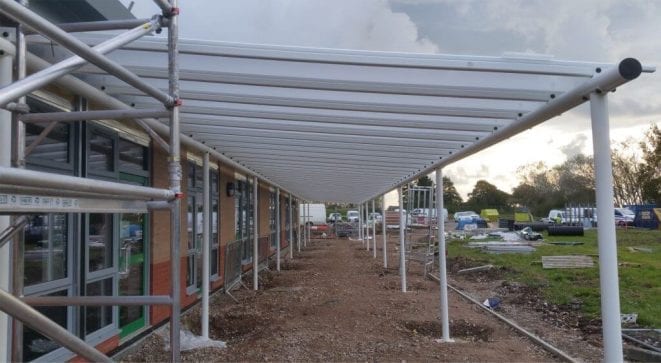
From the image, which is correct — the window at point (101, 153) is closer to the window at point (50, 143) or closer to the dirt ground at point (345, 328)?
the window at point (50, 143)

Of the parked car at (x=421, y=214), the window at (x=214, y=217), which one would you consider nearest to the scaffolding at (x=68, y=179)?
the window at (x=214, y=217)

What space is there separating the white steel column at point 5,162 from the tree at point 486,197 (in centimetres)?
7899

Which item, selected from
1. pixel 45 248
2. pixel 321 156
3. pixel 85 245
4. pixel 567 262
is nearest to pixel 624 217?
pixel 567 262

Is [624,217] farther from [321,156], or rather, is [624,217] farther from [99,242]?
[99,242]

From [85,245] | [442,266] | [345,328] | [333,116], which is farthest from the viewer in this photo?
[345,328]

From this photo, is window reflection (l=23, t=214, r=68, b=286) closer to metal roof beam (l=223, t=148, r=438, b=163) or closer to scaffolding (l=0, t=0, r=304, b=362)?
scaffolding (l=0, t=0, r=304, b=362)

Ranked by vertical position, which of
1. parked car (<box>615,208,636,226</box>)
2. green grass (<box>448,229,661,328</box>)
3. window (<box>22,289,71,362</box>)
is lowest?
green grass (<box>448,229,661,328</box>)

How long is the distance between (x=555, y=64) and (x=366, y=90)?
1388 millimetres

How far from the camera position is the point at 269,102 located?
4930 millimetres

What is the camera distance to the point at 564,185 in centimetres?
6406

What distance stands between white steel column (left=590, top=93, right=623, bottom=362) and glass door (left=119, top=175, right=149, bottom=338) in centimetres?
495

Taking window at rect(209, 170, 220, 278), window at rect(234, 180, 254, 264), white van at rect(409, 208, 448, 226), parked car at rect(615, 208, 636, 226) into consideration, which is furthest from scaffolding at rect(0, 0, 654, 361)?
parked car at rect(615, 208, 636, 226)

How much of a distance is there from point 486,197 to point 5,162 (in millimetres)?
82597

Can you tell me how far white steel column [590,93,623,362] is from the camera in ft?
11.3
